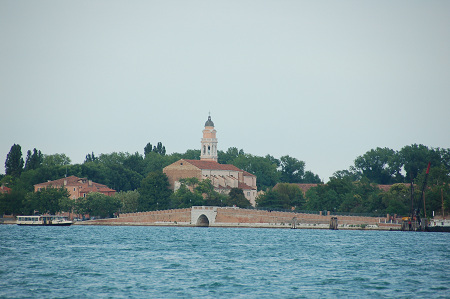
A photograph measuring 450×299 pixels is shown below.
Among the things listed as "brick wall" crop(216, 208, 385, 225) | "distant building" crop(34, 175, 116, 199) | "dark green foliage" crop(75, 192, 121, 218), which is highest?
"distant building" crop(34, 175, 116, 199)

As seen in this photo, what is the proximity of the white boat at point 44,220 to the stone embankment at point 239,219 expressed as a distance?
11.6 ft

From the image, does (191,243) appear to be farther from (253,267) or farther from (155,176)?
(155,176)

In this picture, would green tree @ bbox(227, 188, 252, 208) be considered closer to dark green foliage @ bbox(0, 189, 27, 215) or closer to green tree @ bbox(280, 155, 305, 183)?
dark green foliage @ bbox(0, 189, 27, 215)

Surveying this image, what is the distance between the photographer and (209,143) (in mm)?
103625

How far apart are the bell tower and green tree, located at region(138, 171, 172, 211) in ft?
45.4

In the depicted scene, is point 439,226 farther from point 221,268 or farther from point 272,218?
point 221,268

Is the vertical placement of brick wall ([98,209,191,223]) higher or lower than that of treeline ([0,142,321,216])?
lower

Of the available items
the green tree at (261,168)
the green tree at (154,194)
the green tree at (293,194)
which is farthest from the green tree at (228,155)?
the green tree at (154,194)

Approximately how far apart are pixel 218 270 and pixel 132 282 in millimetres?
5891

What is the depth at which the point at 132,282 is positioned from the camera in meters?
29.8

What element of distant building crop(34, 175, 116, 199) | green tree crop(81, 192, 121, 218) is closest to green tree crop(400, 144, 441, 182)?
green tree crop(81, 192, 121, 218)

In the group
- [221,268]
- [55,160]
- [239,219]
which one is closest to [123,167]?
[55,160]

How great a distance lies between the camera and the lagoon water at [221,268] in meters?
27.8

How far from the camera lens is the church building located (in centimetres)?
9406
